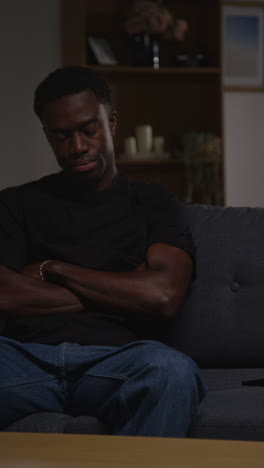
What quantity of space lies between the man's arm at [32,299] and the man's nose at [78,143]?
0.38 metres

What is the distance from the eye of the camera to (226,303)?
2.02 meters

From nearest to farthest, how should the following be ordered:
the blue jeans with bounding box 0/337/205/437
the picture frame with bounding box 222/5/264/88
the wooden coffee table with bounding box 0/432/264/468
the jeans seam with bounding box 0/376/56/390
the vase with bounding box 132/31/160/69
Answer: the wooden coffee table with bounding box 0/432/264/468 → the blue jeans with bounding box 0/337/205/437 → the jeans seam with bounding box 0/376/56/390 → the vase with bounding box 132/31/160/69 → the picture frame with bounding box 222/5/264/88

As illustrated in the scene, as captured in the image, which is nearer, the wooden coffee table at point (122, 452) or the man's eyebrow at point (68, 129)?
the wooden coffee table at point (122, 452)

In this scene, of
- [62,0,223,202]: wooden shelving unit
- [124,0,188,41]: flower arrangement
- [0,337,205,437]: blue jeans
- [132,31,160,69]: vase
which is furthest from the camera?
[62,0,223,202]: wooden shelving unit

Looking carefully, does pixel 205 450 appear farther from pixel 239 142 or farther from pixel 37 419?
pixel 239 142

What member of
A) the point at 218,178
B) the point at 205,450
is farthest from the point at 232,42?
the point at 205,450

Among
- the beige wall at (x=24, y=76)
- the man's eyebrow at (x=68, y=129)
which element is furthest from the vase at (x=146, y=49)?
the man's eyebrow at (x=68, y=129)

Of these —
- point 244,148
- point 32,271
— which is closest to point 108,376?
point 32,271

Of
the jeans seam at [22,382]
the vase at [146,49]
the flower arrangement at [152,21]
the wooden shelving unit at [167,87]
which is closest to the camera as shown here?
the jeans seam at [22,382]

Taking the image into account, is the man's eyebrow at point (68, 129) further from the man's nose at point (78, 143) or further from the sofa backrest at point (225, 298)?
the sofa backrest at point (225, 298)

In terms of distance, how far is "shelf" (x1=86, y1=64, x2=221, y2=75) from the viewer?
4.16m

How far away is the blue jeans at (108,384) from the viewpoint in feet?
4.76

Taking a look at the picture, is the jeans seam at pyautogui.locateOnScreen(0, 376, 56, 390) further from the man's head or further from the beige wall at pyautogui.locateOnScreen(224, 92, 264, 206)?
the beige wall at pyautogui.locateOnScreen(224, 92, 264, 206)

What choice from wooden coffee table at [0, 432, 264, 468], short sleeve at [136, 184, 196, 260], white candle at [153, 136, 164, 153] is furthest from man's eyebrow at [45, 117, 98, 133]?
white candle at [153, 136, 164, 153]
